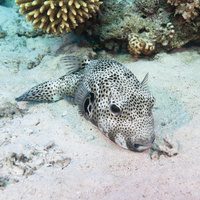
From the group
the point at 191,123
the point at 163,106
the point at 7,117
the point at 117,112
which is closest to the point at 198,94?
the point at 163,106

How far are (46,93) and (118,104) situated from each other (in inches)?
82.9

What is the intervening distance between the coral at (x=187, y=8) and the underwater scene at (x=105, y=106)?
0.08 feet

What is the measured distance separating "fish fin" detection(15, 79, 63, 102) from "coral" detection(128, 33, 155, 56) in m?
2.42

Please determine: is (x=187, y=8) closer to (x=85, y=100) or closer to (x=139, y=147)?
(x=85, y=100)

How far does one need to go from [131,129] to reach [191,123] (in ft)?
4.22

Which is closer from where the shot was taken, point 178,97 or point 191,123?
point 191,123

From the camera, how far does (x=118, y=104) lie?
8.86 ft

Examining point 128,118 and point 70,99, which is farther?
point 70,99

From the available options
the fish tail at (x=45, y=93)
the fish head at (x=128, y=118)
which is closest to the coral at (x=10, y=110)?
the fish tail at (x=45, y=93)

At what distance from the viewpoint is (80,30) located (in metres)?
5.59

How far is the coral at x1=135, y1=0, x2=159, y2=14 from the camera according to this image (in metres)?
5.02

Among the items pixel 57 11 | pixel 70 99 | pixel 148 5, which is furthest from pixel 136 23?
pixel 70 99

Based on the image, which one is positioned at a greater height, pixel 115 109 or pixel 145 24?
pixel 145 24

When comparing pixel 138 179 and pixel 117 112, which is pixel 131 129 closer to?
pixel 117 112
